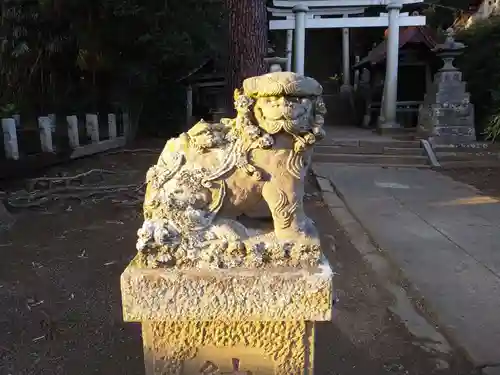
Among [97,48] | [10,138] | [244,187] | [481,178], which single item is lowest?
[481,178]

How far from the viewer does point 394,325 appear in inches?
104

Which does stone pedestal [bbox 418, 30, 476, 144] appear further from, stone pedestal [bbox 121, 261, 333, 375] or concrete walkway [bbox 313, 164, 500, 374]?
stone pedestal [bbox 121, 261, 333, 375]

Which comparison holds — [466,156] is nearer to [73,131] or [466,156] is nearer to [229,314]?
[73,131]

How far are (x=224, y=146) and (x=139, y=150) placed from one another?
23.8ft

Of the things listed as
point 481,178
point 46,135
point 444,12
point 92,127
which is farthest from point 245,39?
point 444,12

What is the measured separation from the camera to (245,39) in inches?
176

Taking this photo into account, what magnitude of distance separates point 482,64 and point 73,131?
958 centimetres

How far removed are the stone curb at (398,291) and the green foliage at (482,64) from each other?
7757 millimetres

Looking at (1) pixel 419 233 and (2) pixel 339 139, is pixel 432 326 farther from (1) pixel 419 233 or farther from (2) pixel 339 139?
(2) pixel 339 139

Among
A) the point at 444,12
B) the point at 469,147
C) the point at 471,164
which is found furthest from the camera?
the point at 444,12

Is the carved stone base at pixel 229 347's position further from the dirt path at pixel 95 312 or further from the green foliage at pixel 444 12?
the green foliage at pixel 444 12

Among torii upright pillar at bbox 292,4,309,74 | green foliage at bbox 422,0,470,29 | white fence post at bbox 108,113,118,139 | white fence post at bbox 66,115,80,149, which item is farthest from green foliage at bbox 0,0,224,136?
green foliage at bbox 422,0,470,29

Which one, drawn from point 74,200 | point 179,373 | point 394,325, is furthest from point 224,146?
point 74,200

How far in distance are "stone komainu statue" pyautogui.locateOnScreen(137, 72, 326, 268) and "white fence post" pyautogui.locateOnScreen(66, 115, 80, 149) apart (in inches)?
233
